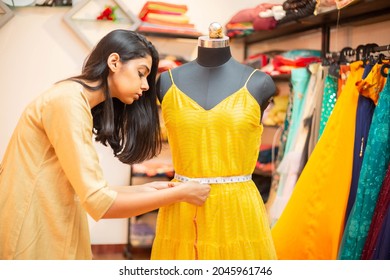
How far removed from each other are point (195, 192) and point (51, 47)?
46.7 inches

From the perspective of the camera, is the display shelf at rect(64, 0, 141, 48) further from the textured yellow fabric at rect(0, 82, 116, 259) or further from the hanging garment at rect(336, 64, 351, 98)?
the textured yellow fabric at rect(0, 82, 116, 259)

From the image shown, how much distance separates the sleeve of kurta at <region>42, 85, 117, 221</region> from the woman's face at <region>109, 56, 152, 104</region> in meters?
0.14

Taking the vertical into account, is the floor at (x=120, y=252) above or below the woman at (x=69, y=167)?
below

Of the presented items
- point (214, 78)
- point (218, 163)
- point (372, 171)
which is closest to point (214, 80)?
point (214, 78)

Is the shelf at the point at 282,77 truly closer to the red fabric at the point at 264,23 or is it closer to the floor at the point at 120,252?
the red fabric at the point at 264,23

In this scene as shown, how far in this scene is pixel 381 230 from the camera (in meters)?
1.60

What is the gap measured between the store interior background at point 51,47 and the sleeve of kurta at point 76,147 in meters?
0.93

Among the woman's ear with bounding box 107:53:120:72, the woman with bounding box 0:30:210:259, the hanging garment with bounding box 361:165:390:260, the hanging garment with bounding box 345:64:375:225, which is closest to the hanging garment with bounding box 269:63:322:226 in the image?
the hanging garment with bounding box 345:64:375:225

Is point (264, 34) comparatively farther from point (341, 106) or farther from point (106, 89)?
point (106, 89)

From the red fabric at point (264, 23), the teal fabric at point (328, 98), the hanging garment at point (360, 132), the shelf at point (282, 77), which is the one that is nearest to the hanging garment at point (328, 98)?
the teal fabric at point (328, 98)

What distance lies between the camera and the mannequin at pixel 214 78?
133 centimetres

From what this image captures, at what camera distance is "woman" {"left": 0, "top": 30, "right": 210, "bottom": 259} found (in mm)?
1004
